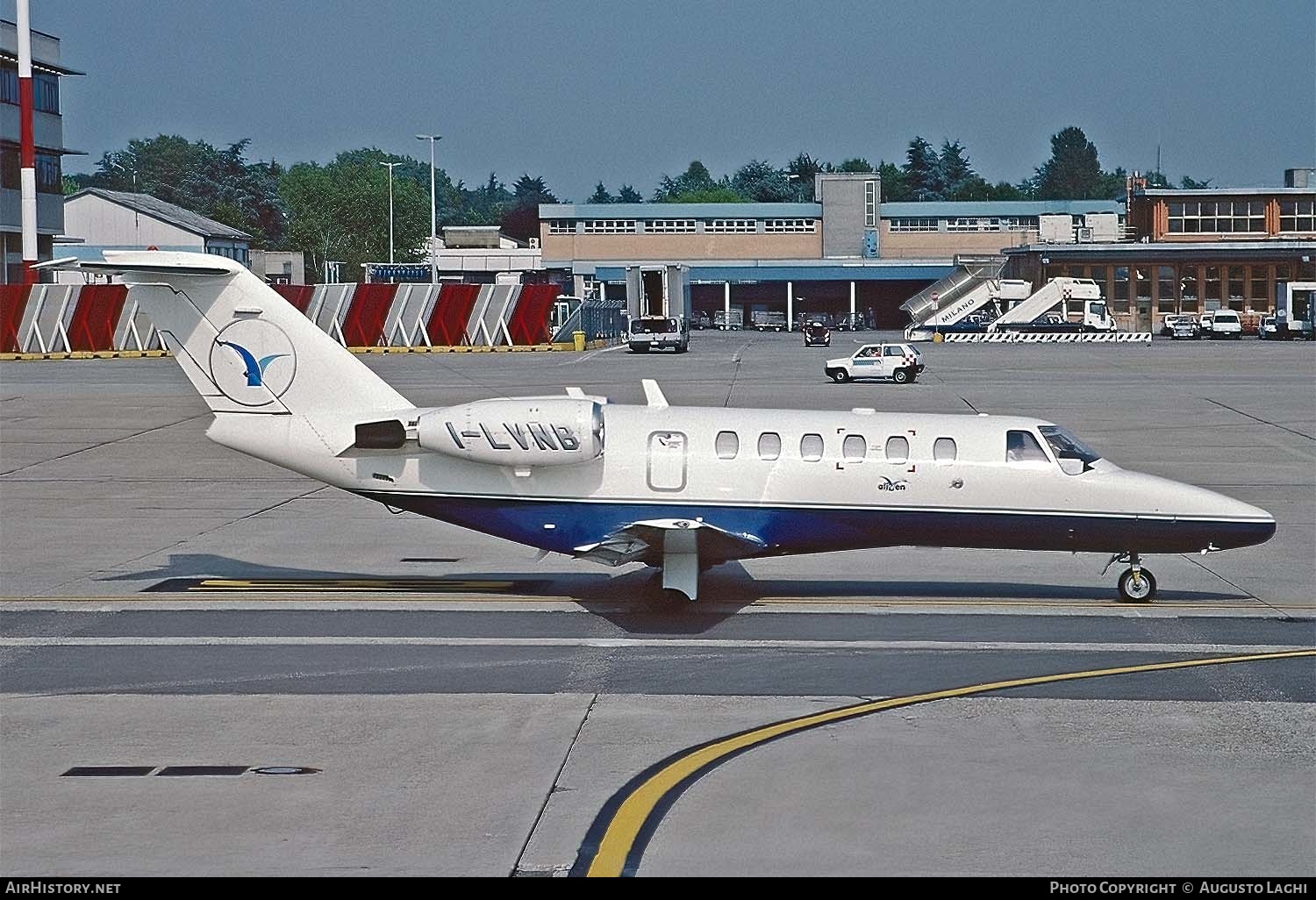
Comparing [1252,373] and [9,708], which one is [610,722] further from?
[1252,373]

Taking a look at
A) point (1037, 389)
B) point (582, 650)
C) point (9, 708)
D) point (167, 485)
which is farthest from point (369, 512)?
point (1037, 389)

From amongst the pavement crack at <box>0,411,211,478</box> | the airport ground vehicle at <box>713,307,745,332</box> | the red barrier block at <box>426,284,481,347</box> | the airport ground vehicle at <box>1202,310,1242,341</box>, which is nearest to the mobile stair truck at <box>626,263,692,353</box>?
the red barrier block at <box>426,284,481,347</box>

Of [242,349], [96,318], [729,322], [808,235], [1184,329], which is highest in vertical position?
[808,235]

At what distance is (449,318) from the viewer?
282ft

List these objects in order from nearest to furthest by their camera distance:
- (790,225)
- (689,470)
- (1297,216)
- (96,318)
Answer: (689,470) → (96,318) → (1297,216) → (790,225)

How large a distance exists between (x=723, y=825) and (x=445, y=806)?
2.17 meters

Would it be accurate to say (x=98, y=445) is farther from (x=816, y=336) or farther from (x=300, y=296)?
(x=816, y=336)

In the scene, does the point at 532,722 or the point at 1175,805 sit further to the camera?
the point at 532,722

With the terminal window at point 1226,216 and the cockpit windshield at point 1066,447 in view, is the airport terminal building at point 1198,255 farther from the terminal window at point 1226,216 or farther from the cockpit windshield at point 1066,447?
the cockpit windshield at point 1066,447

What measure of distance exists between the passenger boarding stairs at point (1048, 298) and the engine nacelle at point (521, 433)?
89.6 m

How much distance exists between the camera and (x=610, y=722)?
14.4 metres

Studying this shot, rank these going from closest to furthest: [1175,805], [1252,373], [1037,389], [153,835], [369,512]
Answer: [153,835] → [1175,805] → [369,512] → [1037,389] → [1252,373]

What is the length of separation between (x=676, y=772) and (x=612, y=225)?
132355mm

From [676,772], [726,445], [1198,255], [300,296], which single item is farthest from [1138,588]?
[1198,255]
